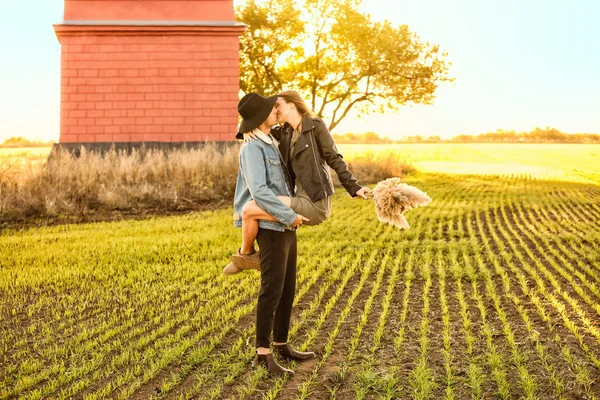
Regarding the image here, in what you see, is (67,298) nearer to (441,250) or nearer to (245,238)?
(245,238)

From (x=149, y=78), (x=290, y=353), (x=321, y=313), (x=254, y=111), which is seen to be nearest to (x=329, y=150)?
(x=254, y=111)

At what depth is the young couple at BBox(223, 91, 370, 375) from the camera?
4750mm

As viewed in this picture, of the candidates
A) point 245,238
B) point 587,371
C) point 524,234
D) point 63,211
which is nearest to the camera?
point 245,238

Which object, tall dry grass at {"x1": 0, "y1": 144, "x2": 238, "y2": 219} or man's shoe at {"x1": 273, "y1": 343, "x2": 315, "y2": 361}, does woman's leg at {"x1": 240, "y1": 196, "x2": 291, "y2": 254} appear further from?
tall dry grass at {"x1": 0, "y1": 144, "x2": 238, "y2": 219}

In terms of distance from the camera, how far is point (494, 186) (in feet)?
80.8

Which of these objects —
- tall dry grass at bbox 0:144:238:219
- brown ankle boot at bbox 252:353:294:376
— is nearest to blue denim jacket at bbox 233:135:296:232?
brown ankle boot at bbox 252:353:294:376

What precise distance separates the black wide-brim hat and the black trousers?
757mm

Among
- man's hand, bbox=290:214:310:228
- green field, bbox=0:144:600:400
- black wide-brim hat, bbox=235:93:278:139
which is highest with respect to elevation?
black wide-brim hat, bbox=235:93:278:139

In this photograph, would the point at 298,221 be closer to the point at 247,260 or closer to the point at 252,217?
the point at 252,217

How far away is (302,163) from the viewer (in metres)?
4.98

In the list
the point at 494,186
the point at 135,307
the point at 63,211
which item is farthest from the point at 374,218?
the point at 494,186

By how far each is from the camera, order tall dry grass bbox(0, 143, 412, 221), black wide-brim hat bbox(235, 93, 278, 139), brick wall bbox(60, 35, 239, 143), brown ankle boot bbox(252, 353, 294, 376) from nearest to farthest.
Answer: black wide-brim hat bbox(235, 93, 278, 139), brown ankle boot bbox(252, 353, 294, 376), tall dry grass bbox(0, 143, 412, 221), brick wall bbox(60, 35, 239, 143)

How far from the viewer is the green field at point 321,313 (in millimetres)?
5023

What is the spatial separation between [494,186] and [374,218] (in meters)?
11.2
